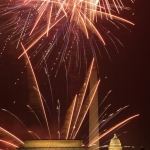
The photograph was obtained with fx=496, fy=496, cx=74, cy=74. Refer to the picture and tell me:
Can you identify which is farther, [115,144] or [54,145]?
[115,144]

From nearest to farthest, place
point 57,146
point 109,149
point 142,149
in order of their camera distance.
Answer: point 57,146 < point 142,149 < point 109,149

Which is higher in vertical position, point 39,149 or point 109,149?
point 109,149

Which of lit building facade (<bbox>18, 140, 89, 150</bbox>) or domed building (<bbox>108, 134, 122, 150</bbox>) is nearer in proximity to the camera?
lit building facade (<bbox>18, 140, 89, 150</bbox>)

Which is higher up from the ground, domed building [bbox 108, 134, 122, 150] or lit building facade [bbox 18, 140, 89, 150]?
domed building [bbox 108, 134, 122, 150]

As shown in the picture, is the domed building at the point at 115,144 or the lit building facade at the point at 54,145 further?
the domed building at the point at 115,144

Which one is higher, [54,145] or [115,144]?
[115,144]

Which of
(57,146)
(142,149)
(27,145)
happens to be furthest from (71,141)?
(142,149)

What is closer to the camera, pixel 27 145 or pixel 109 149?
pixel 27 145

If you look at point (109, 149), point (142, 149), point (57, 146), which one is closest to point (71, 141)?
point (57, 146)

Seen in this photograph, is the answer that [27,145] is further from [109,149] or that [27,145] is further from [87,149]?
[109,149]

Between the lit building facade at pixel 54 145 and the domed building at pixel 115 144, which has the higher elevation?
the domed building at pixel 115 144

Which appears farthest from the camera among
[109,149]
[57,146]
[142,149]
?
[109,149]
